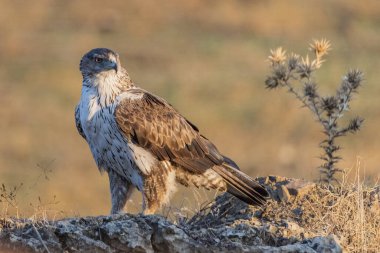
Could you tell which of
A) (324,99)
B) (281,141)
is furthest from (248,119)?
(324,99)

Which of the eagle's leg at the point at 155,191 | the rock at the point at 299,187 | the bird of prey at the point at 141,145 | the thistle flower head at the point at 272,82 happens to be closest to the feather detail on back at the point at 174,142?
the bird of prey at the point at 141,145

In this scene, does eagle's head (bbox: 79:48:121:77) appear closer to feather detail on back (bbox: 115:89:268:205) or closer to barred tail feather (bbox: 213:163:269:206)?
feather detail on back (bbox: 115:89:268:205)

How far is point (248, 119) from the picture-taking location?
73.2 feet

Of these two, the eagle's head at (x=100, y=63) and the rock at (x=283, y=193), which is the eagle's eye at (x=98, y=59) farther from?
the rock at (x=283, y=193)

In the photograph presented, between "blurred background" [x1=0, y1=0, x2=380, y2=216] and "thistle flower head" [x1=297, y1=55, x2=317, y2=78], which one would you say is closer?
"thistle flower head" [x1=297, y1=55, x2=317, y2=78]

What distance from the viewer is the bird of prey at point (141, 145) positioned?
9.65 meters

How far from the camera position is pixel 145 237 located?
7.70 m

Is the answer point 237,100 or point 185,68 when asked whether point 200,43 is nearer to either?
point 185,68

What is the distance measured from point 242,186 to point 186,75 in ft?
51.5

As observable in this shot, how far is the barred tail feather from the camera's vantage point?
373 inches

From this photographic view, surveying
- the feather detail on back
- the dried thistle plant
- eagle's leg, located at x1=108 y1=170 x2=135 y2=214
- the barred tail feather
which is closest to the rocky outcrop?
the barred tail feather

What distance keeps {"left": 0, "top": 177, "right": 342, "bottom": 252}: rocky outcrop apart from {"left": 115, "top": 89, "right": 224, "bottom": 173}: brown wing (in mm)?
1575

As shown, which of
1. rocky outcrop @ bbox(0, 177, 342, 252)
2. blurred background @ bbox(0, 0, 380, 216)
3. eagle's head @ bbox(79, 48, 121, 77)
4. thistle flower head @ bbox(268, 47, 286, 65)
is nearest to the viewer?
rocky outcrop @ bbox(0, 177, 342, 252)

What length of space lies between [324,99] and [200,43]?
1748 centimetres
